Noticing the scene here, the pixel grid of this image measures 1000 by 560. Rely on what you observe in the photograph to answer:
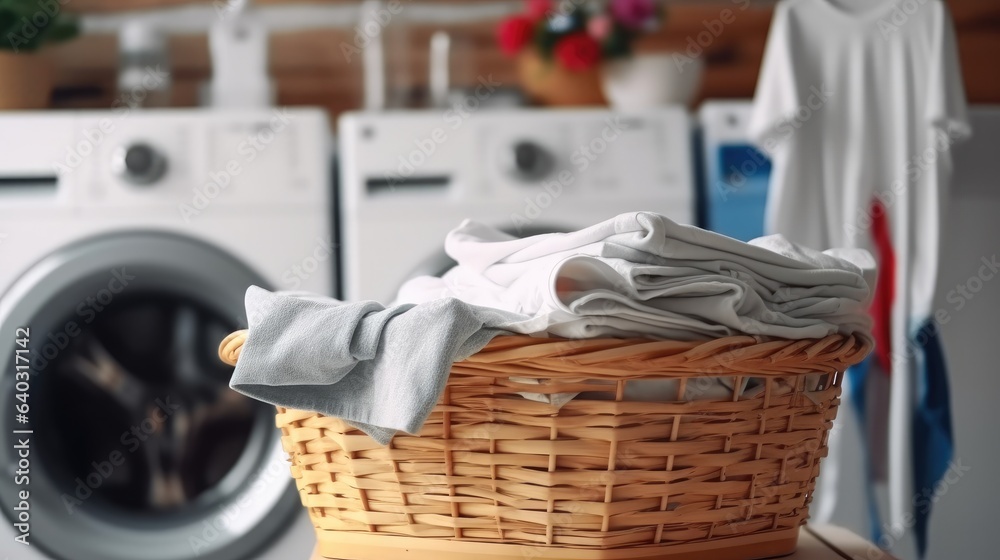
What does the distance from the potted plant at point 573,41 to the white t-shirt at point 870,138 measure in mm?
276

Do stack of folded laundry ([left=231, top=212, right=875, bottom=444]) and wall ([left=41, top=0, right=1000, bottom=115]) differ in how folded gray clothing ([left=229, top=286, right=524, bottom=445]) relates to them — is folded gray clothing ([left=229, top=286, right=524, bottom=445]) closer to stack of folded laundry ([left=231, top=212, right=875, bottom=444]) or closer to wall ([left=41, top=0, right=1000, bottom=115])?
stack of folded laundry ([left=231, top=212, right=875, bottom=444])

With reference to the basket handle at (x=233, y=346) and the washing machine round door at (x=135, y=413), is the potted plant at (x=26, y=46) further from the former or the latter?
the basket handle at (x=233, y=346)

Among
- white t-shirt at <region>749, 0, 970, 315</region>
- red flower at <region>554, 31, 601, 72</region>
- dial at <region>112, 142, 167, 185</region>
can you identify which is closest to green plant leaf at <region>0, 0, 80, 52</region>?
dial at <region>112, 142, 167, 185</region>

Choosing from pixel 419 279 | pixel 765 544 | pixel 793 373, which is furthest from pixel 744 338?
pixel 419 279

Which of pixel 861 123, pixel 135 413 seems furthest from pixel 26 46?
pixel 861 123

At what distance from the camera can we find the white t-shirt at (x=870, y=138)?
154cm

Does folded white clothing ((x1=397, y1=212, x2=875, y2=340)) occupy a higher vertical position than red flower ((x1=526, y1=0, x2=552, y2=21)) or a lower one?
lower

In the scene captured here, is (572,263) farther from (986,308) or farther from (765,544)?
(986,308)

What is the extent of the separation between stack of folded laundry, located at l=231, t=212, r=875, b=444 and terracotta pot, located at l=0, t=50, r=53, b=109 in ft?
4.15

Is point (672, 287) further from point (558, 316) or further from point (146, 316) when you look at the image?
point (146, 316)

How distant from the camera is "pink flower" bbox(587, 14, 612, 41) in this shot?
175 centimetres

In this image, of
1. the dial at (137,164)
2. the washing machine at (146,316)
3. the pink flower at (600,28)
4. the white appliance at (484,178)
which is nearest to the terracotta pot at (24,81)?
the washing machine at (146,316)

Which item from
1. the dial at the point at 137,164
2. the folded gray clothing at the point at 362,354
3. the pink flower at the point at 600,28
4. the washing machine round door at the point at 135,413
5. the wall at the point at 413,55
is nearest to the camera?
the folded gray clothing at the point at 362,354

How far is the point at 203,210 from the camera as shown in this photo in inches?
57.3
